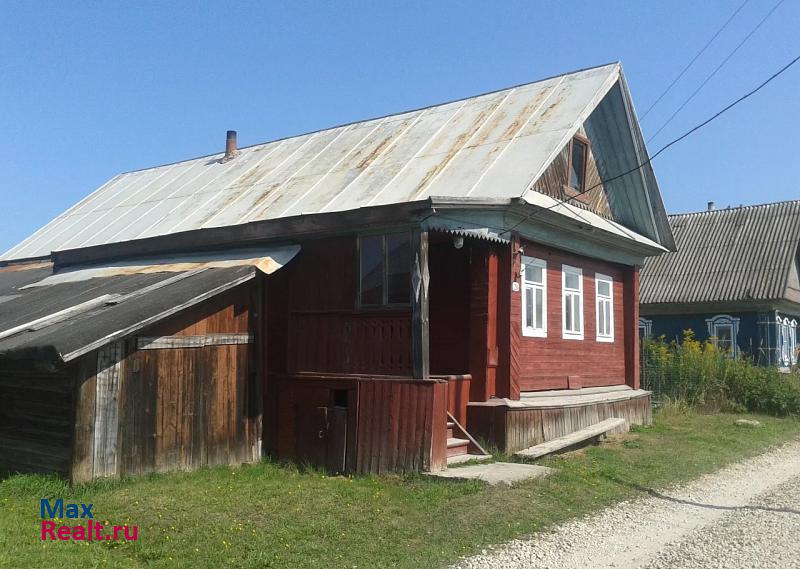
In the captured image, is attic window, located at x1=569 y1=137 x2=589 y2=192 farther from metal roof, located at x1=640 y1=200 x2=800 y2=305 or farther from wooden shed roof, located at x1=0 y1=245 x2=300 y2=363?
metal roof, located at x1=640 y1=200 x2=800 y2=305

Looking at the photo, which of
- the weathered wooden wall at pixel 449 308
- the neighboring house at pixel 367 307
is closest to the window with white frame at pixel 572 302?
the neighboring house at pixel 367 307

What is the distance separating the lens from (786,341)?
2597 cm

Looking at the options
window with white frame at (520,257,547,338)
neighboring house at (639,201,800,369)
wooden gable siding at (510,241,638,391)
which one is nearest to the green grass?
wooden gable siding at (510,241,638,391)

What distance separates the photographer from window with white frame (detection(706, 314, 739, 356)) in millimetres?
25422

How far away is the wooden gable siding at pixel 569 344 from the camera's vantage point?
12.9 m

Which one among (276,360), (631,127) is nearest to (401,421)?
(276,360)

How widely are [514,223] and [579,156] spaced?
378 cm

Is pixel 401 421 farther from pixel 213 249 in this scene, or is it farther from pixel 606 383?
pixel 606 383

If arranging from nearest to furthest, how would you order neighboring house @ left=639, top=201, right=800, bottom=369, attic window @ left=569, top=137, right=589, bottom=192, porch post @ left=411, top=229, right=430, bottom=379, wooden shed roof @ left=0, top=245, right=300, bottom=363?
wooden shed roof @ left=0, top=245, right=300, bottom=363
porch post @ left=411, top=229, right=430, bottom=379
attic window @ left=569, top=137, right=589, bottom=192
neighboring house @ left=639, top=201, right=800, bottom=369

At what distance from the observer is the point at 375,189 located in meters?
12.4

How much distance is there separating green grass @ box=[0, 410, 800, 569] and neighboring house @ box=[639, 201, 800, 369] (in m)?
15.4

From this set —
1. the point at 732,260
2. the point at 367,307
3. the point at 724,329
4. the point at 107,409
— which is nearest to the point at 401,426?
the point at 367,307

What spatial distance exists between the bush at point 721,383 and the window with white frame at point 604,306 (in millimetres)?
3537

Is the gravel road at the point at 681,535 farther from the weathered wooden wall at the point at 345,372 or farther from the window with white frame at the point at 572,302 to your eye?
the window with white frame at the point at 572,302
